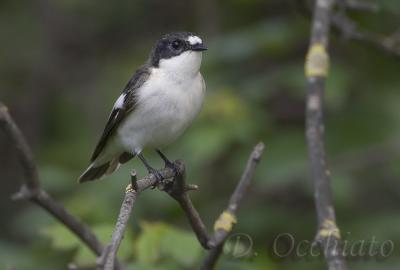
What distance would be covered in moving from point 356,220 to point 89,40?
4.63m

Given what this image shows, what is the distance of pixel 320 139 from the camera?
3594 millimetres

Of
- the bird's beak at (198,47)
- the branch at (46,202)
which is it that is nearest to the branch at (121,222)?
the branch at (46,202)

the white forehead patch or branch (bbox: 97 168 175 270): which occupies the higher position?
branch (bbox: 97 168 175 270)

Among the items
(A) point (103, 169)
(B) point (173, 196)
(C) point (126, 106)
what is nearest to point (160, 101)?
(C) point (126, 106)

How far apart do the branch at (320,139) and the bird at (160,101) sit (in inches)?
26.7

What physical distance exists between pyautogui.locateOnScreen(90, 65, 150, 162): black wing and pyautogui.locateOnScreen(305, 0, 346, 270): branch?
3.44ft

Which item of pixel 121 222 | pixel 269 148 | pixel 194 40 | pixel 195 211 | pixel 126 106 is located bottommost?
pixel 269 148

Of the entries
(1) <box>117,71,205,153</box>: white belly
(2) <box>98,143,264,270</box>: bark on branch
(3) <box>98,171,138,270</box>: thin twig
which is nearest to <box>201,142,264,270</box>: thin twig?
(2) <box>98,143,264,270</box>: bark on branch

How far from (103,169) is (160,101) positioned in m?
0.93

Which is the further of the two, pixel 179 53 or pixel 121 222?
pixel 179 53

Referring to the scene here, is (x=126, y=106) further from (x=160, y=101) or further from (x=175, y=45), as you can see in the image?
(x=175, y=45)

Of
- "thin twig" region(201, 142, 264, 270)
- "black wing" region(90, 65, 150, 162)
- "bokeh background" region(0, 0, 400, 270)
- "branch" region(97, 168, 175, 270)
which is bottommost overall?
"bokeh background" region(0, 0, 400, 270)

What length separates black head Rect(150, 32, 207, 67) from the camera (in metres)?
4.53

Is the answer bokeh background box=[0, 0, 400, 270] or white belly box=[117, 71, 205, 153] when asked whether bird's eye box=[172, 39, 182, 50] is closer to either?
white belly box=[117, 71, 205, 153]
